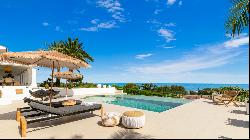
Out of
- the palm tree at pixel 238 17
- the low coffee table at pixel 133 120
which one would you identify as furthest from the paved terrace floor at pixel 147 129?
the palm tree at pixel 238 17

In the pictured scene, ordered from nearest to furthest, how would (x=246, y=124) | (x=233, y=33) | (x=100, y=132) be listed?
(x=100, y=132)
(x=233, y=33)
(x=246, y=124)

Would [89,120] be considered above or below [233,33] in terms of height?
below

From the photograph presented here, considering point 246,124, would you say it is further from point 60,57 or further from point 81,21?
point 81,21

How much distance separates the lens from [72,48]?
116 feet

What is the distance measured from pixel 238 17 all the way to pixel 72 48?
3085cm

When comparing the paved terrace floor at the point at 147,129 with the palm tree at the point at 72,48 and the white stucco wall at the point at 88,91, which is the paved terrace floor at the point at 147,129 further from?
the palm tree at the point at 72,48

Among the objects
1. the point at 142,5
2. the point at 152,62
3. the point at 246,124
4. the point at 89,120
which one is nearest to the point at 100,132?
the point at 89,120

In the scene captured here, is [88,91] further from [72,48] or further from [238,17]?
[238,17]

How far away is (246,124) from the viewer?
8.12 m

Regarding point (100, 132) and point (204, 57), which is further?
point (204, 57)

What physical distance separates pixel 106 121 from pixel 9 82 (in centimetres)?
1873

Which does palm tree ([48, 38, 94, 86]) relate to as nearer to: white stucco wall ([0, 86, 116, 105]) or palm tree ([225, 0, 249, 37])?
white stucco wall ([0, 86, 116, 105])

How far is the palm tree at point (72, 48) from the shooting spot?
35.0m

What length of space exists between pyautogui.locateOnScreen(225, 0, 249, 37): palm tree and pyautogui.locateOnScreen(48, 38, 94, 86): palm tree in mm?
29668
